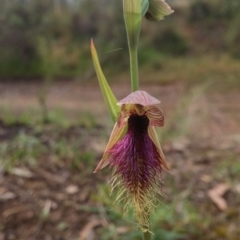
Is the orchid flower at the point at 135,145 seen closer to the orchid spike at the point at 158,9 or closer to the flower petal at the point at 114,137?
the flower petal at the point at 114,137

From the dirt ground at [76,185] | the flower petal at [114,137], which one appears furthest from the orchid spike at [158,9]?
the dirt ground at [76,185]

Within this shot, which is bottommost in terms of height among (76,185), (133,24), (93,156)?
(76,185)

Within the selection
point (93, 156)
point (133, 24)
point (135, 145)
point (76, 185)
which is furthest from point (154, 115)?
point (93, 156)

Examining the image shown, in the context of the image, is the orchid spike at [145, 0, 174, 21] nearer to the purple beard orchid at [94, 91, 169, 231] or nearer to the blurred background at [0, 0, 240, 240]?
the blurred background at [0, 0, 240, 240]

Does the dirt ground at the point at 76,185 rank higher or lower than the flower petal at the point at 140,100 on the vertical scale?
lower

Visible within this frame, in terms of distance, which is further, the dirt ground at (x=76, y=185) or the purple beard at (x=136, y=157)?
the dirt ground at (x=76, y=185)

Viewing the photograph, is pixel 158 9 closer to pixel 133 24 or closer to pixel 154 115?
pixel 133 24

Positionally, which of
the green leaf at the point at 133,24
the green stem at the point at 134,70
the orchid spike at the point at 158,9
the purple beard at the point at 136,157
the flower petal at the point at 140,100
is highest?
the orchid spike at the point at 158,9
